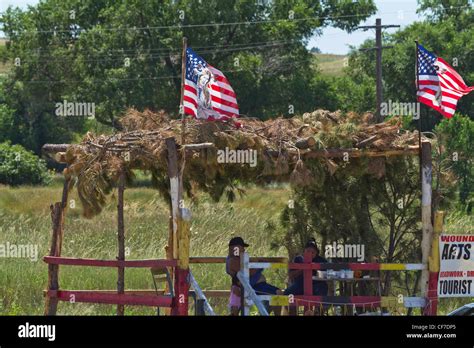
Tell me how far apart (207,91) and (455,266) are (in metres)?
3.94

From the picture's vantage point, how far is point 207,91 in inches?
547

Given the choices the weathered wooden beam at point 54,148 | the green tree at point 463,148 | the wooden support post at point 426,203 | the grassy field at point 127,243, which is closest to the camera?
the wooden support post at point 426,203

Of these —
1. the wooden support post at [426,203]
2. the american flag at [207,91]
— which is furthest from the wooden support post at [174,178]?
the wooden support post at [426,203]

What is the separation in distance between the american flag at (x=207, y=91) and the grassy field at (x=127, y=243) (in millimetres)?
3397

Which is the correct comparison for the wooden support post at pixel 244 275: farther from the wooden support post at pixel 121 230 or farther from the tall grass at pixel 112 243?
the tall grass at pixel 112 243

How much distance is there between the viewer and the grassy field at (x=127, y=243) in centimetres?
1938

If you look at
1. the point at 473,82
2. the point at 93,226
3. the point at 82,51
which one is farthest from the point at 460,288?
the point at 82,51

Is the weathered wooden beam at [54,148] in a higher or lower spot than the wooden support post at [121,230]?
higher

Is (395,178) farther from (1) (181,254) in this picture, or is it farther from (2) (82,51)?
(2) (82,51)

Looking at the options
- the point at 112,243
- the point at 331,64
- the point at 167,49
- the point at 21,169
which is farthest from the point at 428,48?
the point at 331,64

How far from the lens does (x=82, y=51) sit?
53062mm

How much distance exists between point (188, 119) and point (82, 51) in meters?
39.9

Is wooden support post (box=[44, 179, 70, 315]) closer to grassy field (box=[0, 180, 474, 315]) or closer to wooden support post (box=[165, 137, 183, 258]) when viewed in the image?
wooden support post (box=[165, 137, 183, 258])

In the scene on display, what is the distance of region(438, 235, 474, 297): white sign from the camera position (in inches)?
558
